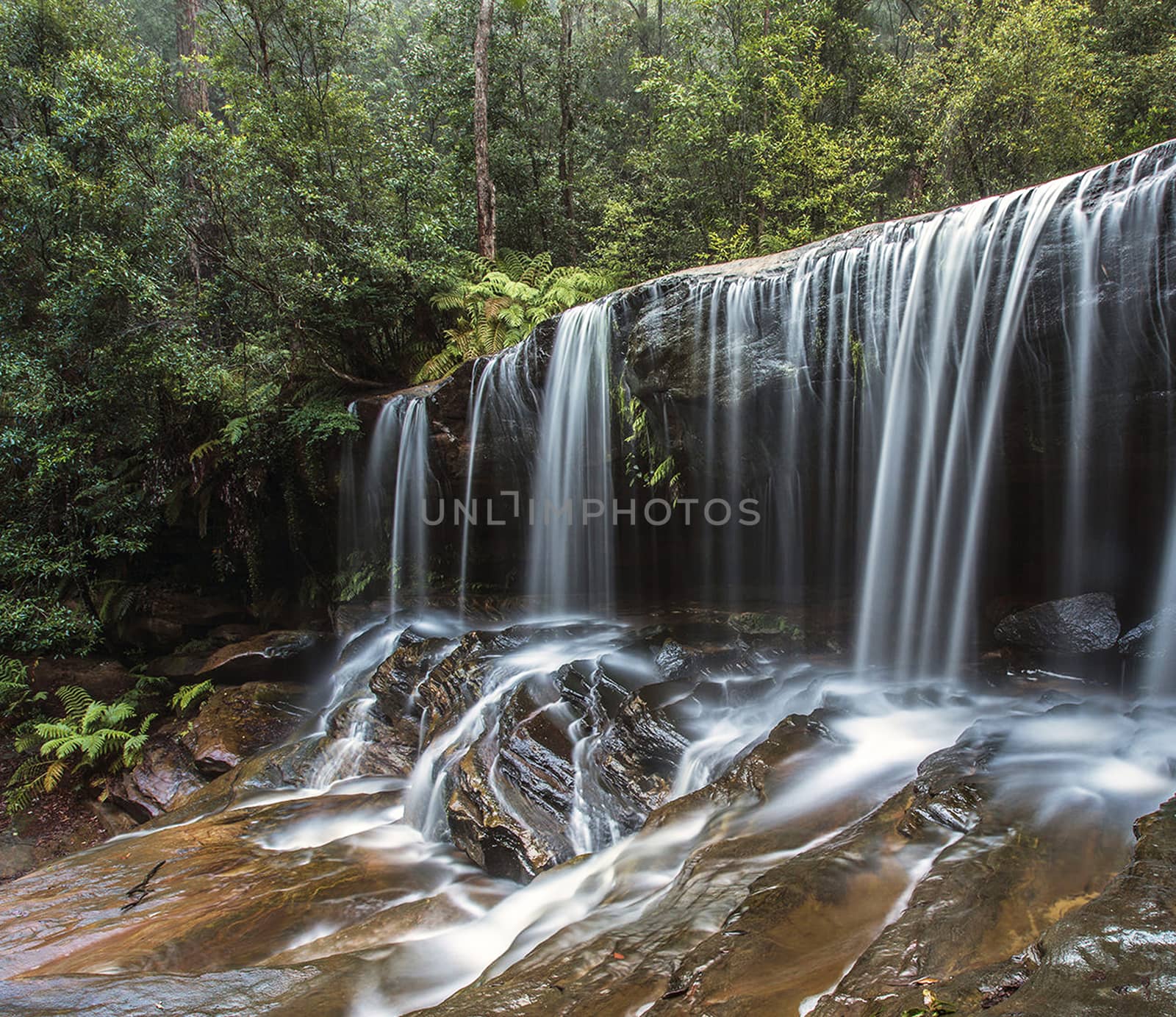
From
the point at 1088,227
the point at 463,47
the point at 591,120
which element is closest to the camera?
the point at 1088,227

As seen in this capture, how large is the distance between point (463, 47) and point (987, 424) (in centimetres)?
1493

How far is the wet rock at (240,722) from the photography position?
7.61 meters

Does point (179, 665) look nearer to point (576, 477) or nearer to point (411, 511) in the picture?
point (411, 511)

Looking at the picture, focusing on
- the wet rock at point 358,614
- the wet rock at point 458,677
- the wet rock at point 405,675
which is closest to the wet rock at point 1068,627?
the wet rock at point 458,677

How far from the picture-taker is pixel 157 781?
7.67 metres

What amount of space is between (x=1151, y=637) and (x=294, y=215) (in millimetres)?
12183

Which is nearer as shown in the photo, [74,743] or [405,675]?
[405,675]

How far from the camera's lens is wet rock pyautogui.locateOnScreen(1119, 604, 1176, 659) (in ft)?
18.3

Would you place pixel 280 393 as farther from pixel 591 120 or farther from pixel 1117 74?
pixel 1117 74

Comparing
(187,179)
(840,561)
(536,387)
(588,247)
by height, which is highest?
(588,247)

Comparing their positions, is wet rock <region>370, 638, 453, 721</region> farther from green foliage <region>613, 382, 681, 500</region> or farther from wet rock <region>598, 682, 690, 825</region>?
green foliage <region>613, 382, 681, 500</region>

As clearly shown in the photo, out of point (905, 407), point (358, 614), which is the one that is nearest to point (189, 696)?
point (358, 614)

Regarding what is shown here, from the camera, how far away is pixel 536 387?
29.5ft

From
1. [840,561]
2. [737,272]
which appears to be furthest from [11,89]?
[840,561]
